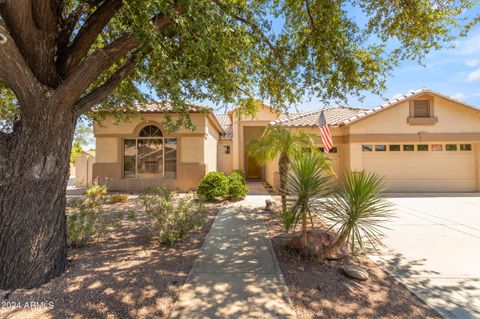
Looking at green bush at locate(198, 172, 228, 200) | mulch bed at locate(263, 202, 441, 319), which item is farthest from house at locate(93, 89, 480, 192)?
mulch bed at locate(263, 202, 441, 319)

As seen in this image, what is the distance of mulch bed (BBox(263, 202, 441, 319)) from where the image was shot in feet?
9.89

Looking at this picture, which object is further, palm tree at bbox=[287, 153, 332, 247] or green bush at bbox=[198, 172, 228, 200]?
green bush at bbox=[198, 172, 228, 200]

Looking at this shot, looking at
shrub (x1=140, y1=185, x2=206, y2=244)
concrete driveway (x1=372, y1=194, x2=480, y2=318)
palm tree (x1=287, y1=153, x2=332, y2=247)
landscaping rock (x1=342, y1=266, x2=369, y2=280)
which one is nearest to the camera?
concrete driveway (x1=372, y1=194, x2=480, y2=318)

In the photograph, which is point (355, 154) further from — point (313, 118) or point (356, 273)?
point (356, 273)

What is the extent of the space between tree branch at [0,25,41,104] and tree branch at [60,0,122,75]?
1.03 metres

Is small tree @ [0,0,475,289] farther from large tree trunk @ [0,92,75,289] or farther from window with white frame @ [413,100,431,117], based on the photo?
window with white frame @ [413,100,431,117]

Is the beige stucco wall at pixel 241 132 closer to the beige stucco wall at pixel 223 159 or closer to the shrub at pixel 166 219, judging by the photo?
the beige stucco wall at pixel 223 159

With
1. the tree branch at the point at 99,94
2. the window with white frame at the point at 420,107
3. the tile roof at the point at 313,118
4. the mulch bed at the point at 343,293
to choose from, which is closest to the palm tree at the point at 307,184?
the mulch bed at the point at 343,293

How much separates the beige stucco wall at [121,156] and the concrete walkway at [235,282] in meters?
7.02

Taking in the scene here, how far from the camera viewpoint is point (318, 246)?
4.46m

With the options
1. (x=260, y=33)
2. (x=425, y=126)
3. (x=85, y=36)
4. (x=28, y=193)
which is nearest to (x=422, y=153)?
(x=425, y=126)

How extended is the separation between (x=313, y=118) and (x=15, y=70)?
46.4ft

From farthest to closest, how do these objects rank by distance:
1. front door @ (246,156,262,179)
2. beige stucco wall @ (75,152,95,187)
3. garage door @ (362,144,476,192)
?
1. front door @ (246,156,262,179)
2. beige stucco wall @ (75,152,95,187)
3. garage door @ (362,144,476,192)

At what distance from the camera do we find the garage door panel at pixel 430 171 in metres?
13.1
